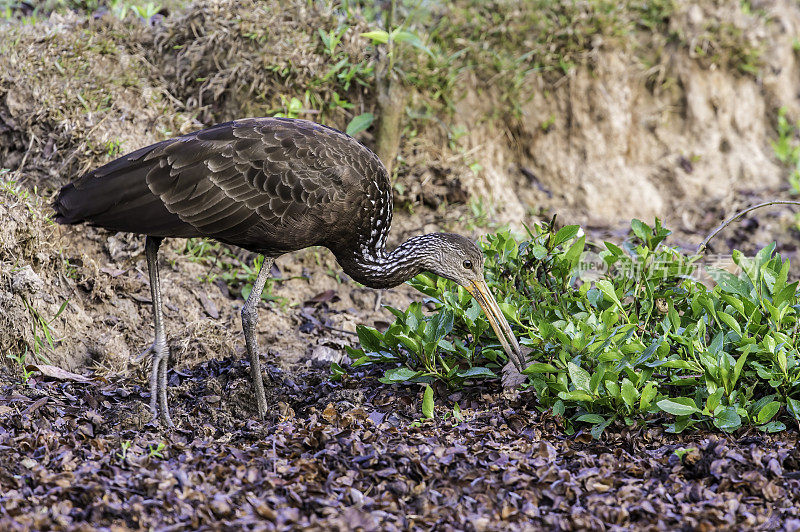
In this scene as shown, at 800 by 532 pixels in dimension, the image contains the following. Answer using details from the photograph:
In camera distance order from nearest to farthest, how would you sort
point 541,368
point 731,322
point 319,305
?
point 541,368 < point 731,322 < point 319,305

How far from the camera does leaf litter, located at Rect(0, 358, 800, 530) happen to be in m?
3.68

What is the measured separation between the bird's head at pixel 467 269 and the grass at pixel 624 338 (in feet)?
0.33

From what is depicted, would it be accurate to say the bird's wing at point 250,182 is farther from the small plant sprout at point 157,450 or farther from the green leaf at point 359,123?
the green leaf at point 359,123

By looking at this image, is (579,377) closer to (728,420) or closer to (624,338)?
(624,338)

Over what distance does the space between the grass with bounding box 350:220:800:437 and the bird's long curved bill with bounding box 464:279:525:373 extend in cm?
8

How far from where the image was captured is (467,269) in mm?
5410

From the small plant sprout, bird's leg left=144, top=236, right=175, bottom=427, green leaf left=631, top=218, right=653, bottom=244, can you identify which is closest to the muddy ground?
the small plant sprout

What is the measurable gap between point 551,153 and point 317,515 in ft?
20.2

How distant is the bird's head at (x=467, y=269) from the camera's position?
5.14 m

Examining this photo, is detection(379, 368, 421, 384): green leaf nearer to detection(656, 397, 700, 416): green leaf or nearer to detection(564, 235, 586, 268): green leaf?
detection(564, 235, 586, 268): green leaf

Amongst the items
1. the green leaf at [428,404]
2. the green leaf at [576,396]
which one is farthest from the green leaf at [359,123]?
the green leaf at [576,396]

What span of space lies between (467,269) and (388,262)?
599 millimetres

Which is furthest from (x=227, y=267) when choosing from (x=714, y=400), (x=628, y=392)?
(x=714, y=400)

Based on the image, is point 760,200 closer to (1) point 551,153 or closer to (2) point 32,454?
(1) point 551,153
